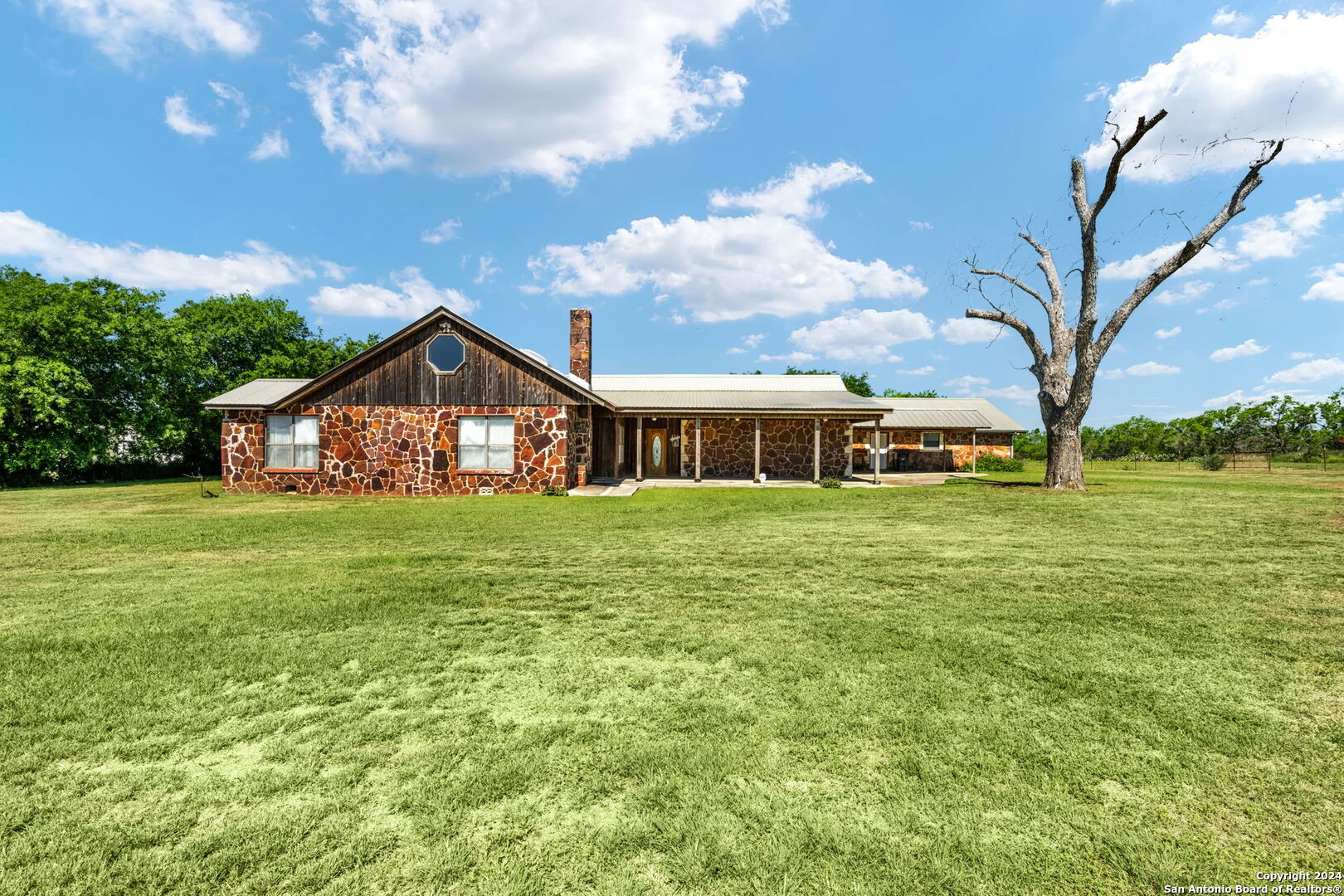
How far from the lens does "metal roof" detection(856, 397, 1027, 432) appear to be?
103 ft

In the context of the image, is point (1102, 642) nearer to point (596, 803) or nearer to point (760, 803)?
point (760, 803)

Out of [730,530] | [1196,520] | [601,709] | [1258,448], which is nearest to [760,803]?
[601,709]

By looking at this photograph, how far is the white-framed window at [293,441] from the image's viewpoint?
59.6ft

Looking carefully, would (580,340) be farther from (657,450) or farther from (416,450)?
(416,450)

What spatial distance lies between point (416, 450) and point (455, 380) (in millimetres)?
2333

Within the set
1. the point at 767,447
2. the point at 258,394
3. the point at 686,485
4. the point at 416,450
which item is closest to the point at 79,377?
the point at 258,394

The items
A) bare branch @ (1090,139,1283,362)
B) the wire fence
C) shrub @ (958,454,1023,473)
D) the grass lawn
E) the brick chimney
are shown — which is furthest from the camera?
shrub @ (958,454,1023,473)

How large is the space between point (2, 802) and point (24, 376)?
2547 cm

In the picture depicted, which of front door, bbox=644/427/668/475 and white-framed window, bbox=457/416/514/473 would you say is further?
front door, bbox=644/427/668/475

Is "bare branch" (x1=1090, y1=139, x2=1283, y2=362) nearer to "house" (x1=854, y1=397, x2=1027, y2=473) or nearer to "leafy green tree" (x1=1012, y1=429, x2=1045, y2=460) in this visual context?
"house" (x1=854, y1=397, x2=1027, y2=473)

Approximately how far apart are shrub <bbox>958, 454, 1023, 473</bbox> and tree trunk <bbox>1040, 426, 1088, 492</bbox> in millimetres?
12669

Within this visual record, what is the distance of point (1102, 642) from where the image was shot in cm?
473

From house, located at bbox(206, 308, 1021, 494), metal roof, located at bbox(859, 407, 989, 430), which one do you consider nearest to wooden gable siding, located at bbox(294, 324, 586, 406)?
house, located at bbox(206, 308, 1021, 494)

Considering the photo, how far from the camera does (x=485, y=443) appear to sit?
17.9 m
